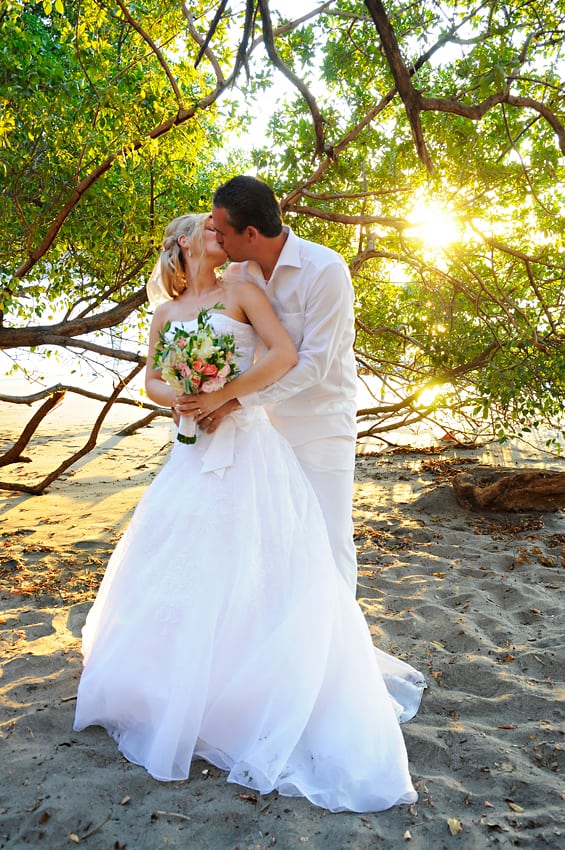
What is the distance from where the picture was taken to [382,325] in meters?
7.22

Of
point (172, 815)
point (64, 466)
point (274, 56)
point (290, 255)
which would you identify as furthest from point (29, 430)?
point (172, 815)

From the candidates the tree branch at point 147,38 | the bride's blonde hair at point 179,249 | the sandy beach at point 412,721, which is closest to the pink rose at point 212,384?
the bride's blonde hair at point 179,249

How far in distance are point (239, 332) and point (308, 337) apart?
0.30 metres

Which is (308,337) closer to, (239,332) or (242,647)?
(239,332)

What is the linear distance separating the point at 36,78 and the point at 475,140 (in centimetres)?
290

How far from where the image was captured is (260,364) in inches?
114

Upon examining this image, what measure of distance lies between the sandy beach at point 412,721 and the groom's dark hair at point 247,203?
7.10 ft

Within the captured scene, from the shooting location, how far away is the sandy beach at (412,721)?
2.27 meters

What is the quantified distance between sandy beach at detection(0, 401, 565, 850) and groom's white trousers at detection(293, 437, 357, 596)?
0.76m

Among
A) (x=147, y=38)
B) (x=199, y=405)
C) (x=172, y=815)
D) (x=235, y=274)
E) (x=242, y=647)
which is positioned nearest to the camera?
(x=172, y=815)

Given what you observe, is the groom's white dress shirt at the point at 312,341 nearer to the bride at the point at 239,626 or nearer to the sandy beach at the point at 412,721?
the bride at the point at 239,626

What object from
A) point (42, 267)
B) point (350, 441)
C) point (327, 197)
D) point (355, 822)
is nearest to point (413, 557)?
point (350, 441)

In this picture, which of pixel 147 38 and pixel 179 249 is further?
pixel 147 38

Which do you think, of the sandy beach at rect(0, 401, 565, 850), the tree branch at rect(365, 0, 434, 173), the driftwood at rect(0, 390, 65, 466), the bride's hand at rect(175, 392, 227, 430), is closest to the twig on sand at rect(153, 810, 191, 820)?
the sandy beach at rect(0, 401, 565, 850)
